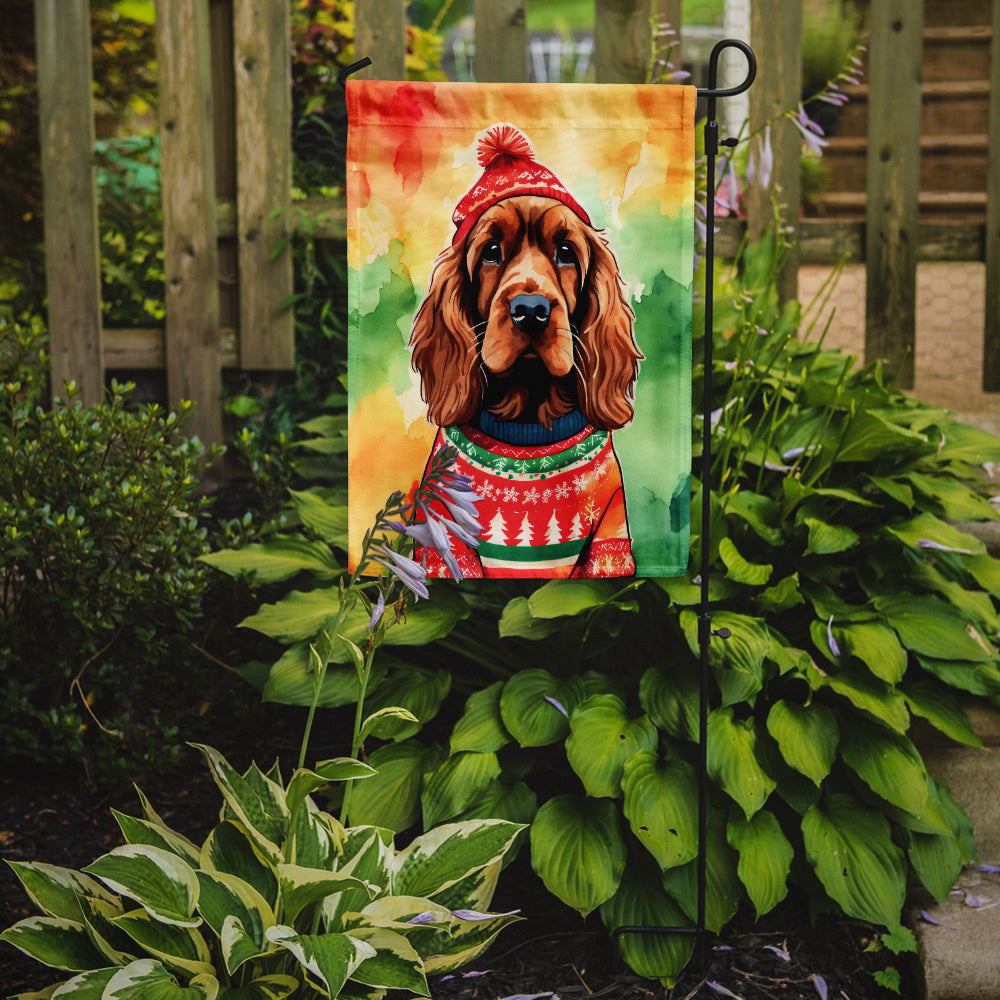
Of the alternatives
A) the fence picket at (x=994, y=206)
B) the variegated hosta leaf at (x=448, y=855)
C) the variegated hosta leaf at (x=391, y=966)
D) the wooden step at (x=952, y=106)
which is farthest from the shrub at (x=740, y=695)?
the wooden step at (x=952, y=106)

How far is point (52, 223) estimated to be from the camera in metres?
3.25

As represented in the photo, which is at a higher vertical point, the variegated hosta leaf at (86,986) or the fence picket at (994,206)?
the fence picket at (994,206)

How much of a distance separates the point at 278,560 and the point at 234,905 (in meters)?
0.95

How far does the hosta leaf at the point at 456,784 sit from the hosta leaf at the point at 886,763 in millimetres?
702

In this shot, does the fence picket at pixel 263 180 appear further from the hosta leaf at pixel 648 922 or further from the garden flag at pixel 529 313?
the hosta leaf at pixel 648 922

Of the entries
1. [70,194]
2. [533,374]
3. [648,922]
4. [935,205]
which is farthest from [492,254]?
[935,205]

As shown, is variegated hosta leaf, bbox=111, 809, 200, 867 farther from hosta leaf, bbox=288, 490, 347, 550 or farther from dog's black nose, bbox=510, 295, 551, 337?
dog's black nose, bbox=510, 295, 551, 337

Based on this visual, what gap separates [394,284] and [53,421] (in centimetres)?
99

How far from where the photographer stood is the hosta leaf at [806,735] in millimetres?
1875

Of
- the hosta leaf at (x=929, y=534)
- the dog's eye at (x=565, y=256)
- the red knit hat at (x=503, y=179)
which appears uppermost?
the red knit hat at (x=503, y=179)

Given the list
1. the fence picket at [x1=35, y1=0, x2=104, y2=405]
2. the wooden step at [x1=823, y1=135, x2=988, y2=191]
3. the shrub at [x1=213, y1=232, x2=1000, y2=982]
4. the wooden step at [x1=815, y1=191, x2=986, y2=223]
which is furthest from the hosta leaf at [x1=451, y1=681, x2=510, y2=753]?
the wooden step at [x1=823, y1=135, x2=988, y2=191]

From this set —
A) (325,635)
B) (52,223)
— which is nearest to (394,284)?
(325,635)

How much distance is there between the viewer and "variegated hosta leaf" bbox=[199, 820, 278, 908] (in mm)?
1618

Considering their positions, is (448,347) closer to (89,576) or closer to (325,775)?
(325,775)
